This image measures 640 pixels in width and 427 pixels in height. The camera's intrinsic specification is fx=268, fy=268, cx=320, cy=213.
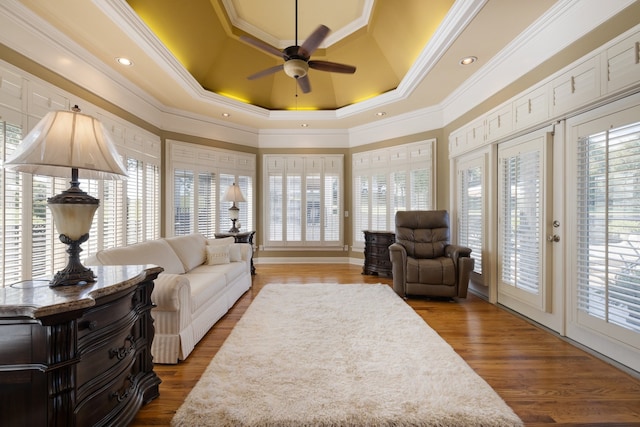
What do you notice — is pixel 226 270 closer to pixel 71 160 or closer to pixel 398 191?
A: pixel 71 160

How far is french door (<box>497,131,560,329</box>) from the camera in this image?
2768 millimetres

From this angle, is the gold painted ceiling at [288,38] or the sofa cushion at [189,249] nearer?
the sofa cushion at [189,249]

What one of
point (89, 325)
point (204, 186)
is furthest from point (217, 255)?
point (89, 325)

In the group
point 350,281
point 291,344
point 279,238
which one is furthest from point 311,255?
point 291,344

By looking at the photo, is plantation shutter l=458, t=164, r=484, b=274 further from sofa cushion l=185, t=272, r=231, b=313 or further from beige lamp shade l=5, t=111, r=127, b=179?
beige lamp shade l=5, t=111, r=127, b=179

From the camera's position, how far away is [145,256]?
2.65 m

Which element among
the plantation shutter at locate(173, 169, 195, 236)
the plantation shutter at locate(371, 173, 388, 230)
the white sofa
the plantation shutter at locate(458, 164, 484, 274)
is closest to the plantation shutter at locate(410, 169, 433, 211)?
the plantation shutter at locate(371, 173, 388, 230)

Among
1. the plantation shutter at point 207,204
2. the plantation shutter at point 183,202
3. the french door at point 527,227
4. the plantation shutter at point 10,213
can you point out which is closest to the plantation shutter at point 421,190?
the french door at point 527,227

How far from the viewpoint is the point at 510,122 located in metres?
3.21

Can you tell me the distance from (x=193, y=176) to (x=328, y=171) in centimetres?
284

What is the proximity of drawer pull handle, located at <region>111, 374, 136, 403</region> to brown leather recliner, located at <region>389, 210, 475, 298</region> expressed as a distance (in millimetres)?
3113

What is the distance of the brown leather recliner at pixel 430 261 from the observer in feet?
11.8

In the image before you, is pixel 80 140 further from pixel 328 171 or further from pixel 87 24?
pixel 328 171

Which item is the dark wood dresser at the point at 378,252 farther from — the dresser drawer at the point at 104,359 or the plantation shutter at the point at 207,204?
the dresser drawer at the point at 104,359
